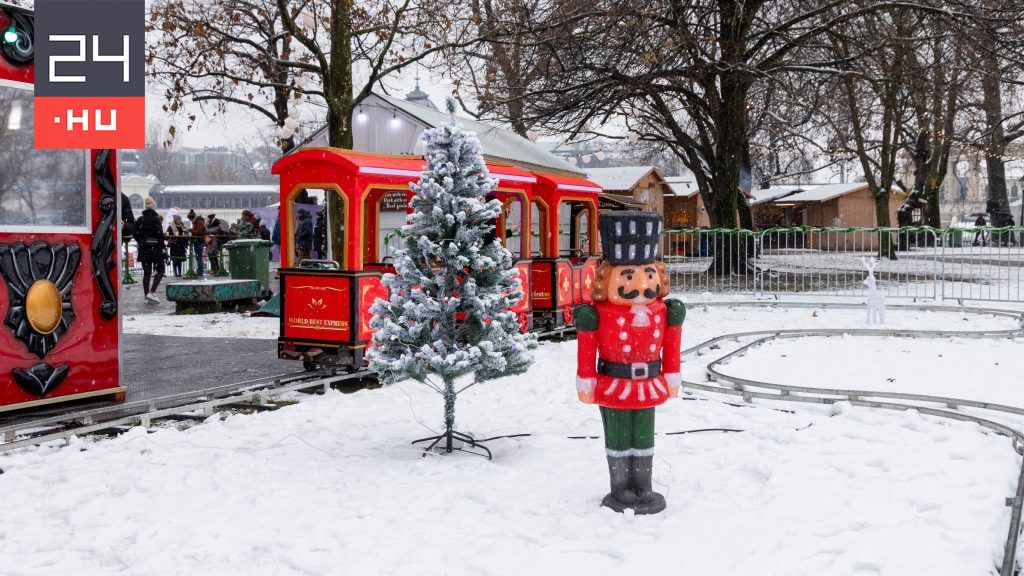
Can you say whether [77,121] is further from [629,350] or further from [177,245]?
[177,245]

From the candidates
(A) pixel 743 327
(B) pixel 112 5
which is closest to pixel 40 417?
(B) pixel 112 5

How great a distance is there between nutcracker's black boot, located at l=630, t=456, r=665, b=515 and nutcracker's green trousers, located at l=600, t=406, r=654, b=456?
0.15ft

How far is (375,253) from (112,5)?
4307 millimetres

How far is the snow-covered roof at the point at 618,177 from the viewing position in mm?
39625

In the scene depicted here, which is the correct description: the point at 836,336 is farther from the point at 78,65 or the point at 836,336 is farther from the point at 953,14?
the point at 78,65

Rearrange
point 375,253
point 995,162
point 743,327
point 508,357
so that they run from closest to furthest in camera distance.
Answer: point 508,357 → point 375,253 → point 743,327 → point 995,162

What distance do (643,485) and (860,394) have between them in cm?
370

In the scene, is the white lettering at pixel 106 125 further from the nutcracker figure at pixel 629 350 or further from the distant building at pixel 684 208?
the distant building at pixel 684 208

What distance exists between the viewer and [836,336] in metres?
13.2

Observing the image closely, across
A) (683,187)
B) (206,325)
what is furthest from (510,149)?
(683,187)

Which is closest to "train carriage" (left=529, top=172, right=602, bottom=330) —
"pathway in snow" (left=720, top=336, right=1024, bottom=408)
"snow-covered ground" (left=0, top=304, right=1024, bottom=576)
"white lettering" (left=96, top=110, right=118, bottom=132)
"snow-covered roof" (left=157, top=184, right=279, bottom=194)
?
"pathway in snow" (left=720, top=336, right=1024, bottom=408)

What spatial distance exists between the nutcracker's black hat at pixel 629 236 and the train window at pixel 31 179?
530cm

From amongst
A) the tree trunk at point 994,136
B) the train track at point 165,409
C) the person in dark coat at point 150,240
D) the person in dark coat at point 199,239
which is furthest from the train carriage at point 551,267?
the person in dark coat at point 199,239

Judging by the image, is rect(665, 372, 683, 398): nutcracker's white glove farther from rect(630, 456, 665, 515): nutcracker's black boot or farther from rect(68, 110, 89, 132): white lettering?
rect(68, 110, 89, 132): white lettering
